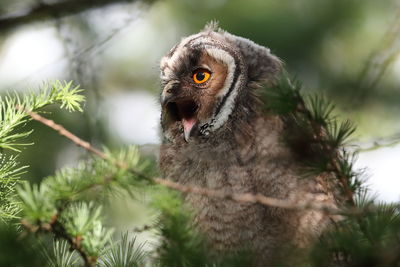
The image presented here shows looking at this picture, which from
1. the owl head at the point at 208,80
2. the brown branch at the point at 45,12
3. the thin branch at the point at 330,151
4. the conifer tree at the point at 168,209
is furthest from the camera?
the brown branch at the point at 45,12

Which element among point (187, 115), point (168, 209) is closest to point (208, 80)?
point (187, 115)

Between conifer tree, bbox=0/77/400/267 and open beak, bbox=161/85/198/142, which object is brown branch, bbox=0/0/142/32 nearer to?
open beak, bbox=161/85/198/142

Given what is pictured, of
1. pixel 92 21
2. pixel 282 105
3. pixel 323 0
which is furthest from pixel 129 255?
pixel 323 0

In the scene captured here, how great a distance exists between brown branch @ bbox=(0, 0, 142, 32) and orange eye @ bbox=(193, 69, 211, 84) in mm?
958

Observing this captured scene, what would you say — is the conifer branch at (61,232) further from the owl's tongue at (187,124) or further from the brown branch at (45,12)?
the brown branch at (45,12)

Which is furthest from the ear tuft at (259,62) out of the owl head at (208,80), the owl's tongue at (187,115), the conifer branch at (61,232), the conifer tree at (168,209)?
the conifer branch at (61,232)

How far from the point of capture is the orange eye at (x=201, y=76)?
321 cm

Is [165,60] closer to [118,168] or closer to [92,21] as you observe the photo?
[92,21]

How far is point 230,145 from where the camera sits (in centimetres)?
294

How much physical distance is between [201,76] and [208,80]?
53 millimetres

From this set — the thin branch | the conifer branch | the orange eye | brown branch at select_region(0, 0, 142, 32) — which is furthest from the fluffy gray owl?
the conifer branch

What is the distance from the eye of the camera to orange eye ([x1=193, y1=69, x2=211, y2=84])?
3.21m

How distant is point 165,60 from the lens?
3.43 metres

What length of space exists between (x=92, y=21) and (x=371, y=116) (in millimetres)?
2648
